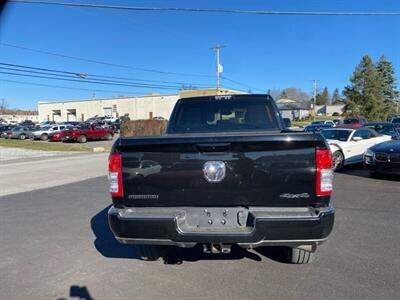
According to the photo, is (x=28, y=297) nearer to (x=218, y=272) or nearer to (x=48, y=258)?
(x=48, y=258)

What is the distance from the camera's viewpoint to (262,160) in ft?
11.8

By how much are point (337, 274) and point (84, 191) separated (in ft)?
24.6

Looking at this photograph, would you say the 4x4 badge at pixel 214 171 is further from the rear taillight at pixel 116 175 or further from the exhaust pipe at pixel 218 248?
the rear taillight at pixel 116 175

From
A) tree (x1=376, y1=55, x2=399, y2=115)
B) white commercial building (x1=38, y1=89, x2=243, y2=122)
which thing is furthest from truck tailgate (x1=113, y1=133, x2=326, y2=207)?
tree (x1=376, y1=55, x2=399, y2=115)

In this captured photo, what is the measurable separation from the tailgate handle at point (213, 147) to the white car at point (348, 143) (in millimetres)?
10266

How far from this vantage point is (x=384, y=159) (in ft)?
35.9

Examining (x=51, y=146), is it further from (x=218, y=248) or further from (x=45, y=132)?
(x=218, y=248)

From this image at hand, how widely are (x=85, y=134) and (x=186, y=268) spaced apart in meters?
35.3

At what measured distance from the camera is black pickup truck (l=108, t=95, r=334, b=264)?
11.7 ft

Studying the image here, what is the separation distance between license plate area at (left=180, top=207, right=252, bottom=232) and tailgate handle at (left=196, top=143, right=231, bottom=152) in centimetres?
57

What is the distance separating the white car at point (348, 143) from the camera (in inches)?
520

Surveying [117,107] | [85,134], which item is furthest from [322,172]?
[117,107]

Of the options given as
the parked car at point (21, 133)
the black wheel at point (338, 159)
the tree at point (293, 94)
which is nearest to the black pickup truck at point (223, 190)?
the black wheel at point (338, 159)

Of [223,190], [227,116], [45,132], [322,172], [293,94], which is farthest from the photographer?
[293,94]
